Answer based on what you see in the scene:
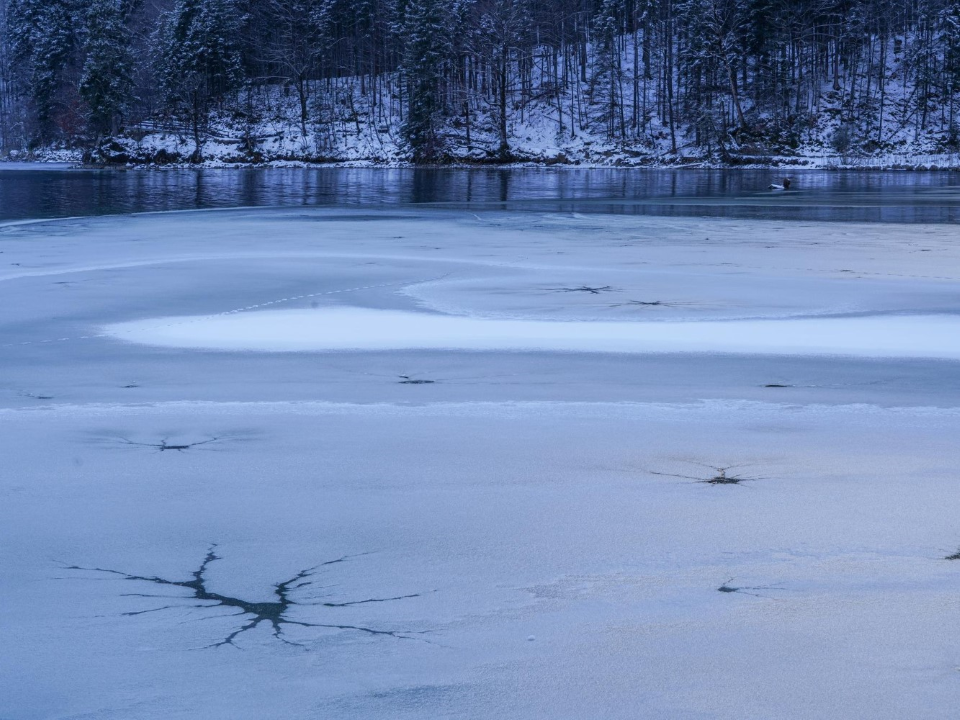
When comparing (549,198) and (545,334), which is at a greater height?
(549,198)

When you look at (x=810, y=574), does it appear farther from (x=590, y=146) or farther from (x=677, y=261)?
(x=590, y=146)

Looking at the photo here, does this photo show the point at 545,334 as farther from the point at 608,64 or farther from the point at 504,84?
the point at 608,64

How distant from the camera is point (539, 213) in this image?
20062 millimetres

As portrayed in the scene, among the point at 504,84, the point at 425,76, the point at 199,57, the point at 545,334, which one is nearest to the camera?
the point at 545,334

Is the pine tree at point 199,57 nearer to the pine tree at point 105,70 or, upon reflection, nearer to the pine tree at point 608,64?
the pine tree at point 105,70

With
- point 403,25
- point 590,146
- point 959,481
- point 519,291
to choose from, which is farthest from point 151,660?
point 403,25

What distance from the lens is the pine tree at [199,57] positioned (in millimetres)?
75188

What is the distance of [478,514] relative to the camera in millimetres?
3668

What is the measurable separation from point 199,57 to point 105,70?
343 inches

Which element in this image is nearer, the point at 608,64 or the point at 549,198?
the point at 549,198

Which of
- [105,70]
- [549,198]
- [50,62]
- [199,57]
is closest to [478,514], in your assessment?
[549,198]

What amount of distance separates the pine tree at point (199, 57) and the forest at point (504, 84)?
0.16 meters

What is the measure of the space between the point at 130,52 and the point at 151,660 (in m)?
76.9

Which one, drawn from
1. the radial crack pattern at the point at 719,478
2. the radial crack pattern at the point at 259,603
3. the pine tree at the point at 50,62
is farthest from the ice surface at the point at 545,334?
the pine tree at the point at 50,62
